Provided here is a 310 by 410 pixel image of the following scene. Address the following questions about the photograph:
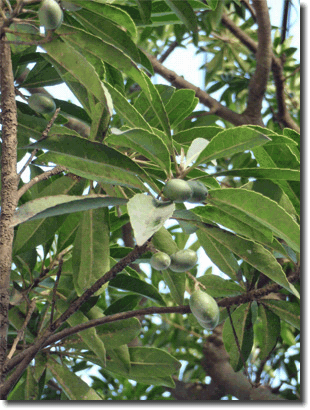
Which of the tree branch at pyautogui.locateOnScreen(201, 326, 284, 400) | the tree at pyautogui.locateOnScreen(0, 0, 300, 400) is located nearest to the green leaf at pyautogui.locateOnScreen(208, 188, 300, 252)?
the tree at pyautogui.locateOnScreen(0, 0, 300, 400)

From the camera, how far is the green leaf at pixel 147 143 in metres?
0.64

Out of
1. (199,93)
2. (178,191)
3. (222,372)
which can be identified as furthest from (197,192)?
(199,93)

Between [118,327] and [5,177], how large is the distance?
355mm

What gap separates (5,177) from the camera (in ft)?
2.24

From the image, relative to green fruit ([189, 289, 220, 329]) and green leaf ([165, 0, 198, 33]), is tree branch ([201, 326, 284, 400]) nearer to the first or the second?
green fruit ([189, 289, 220, 329])

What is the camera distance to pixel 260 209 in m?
0.65

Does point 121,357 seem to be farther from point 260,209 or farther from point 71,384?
point 260,209

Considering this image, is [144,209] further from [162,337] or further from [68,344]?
[162,337]

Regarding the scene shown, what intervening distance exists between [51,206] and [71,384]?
1.47 ft

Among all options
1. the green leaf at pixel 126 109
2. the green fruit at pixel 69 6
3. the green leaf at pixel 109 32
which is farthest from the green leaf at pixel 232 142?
the green fruit at pixel 69 6

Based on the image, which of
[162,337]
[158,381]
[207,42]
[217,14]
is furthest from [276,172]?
[207,42]

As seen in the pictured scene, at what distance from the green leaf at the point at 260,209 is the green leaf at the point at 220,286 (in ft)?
Answer: 0.82

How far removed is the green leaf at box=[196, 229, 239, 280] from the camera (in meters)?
0.83

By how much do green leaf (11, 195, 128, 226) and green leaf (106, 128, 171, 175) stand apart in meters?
0.09
